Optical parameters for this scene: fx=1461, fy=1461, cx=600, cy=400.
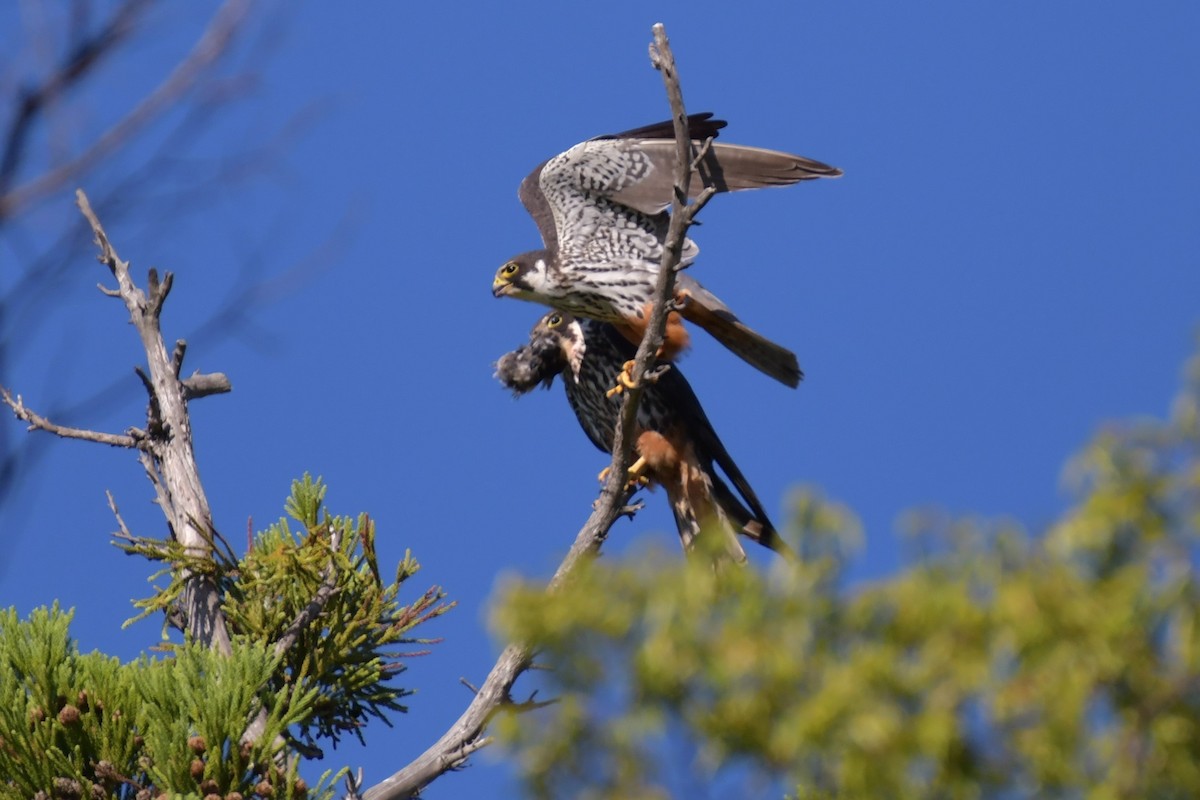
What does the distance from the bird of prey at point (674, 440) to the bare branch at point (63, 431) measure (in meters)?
1.65

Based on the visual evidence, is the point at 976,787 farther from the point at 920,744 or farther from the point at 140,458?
the point at 140,458

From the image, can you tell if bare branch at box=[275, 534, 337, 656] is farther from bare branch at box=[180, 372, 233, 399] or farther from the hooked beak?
the hooked beak

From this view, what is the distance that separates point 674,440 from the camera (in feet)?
16.3

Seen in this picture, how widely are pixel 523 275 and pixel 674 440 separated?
0.77 meters

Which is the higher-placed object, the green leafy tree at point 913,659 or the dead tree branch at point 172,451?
the dead tree branch at point 172,451

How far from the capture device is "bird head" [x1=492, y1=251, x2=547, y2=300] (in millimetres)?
4973

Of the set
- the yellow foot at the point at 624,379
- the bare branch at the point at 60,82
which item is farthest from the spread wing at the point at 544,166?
the bare branch at the point at 60,82

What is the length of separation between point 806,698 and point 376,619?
6.77 feet

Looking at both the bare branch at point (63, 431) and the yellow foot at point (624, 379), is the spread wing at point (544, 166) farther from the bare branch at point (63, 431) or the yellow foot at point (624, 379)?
the bare branch at point (63, 431)

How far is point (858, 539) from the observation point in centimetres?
182

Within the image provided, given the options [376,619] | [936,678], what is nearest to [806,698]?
[936,678]

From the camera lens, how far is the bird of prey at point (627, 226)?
456 cm

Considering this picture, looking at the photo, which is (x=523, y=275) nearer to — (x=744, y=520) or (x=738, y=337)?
(x=738, y=337)

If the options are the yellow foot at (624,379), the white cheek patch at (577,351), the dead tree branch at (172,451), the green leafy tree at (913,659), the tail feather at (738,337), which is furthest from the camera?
the white cheek patch at (577,351)
